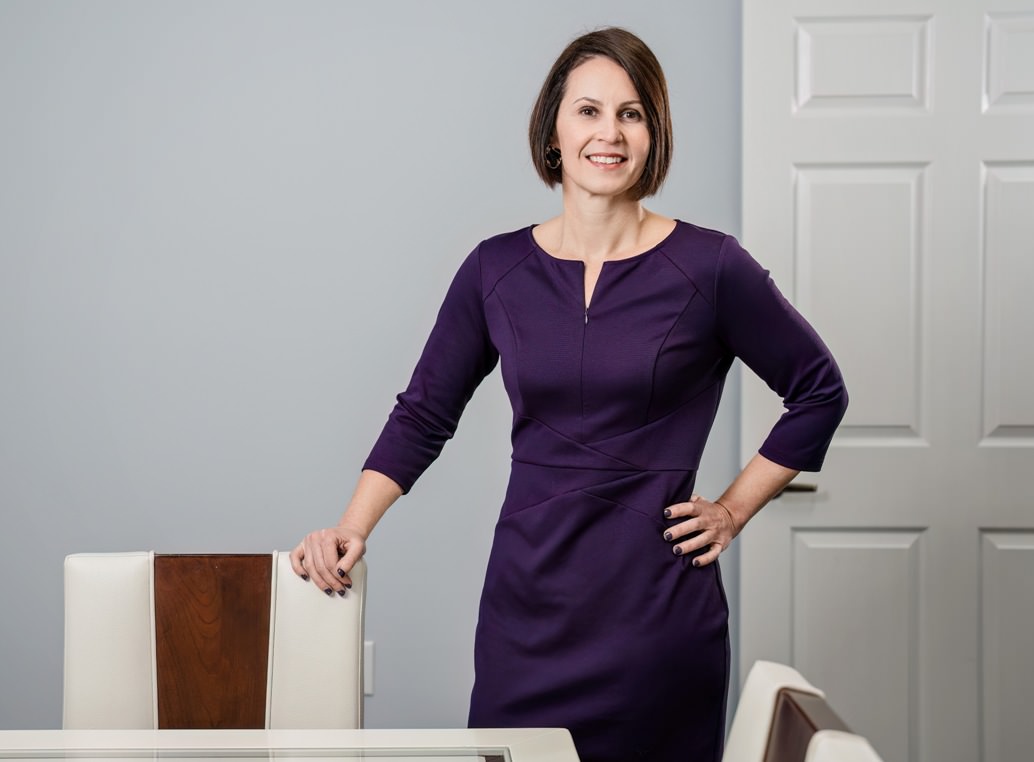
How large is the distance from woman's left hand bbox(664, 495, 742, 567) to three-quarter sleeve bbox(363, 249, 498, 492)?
1.39 feet

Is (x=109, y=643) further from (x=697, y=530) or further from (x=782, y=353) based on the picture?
(x=782, y=353)

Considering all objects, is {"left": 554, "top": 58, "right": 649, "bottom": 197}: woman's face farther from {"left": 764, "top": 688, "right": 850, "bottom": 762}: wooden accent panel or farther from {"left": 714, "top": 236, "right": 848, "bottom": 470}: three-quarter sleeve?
{"left": 764, "top": 688, "right": 850, "bottom": 762}: wooden accent panel

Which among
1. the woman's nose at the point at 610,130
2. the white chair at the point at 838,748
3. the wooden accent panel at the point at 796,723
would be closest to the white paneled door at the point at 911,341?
the woman's nose at the point at 610,130

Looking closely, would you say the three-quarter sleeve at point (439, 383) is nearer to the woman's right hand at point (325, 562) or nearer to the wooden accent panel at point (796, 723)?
the woman's right hand at point (325, 562)

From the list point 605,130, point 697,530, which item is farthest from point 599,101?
point 697,530

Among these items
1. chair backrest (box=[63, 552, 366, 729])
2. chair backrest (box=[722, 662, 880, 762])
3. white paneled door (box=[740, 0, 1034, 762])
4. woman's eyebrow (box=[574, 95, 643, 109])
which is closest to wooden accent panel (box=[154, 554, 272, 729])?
chair backrest (box=[63, 552, 366, 729])

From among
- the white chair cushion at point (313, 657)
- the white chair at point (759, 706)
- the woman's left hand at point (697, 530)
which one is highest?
the woman's left hand at point (697, 530)

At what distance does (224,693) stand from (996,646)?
1.92 m

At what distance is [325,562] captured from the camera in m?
1.48

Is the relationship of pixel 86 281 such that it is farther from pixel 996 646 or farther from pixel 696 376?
pixel 996 646

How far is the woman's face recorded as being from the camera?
1.61 meters

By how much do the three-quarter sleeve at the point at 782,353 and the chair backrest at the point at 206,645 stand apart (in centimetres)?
69

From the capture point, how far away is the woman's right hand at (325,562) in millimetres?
1481

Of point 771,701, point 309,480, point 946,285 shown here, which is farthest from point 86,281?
point 771,701
